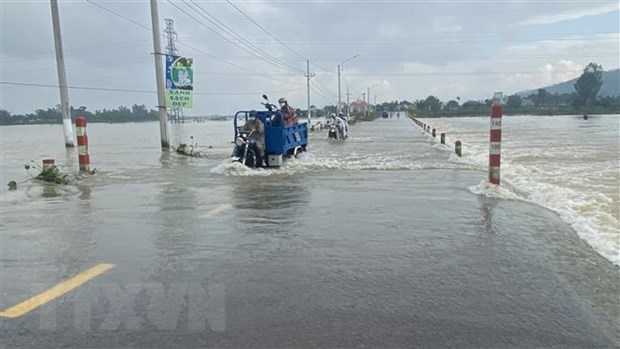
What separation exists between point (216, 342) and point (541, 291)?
2.49 meters

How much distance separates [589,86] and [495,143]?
464ft

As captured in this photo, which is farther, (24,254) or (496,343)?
(24,254)

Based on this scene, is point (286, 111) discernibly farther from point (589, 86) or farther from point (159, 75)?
point (589, 86)

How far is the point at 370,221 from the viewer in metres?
6.53

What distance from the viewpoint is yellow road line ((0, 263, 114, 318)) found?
142 inches

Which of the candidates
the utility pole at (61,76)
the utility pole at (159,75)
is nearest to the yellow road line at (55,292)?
the utility pole at (159,75)

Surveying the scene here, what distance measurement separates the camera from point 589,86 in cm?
13062

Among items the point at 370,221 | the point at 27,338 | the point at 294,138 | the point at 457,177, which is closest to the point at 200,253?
the point at 27,338

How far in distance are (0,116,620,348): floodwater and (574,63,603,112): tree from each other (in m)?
137

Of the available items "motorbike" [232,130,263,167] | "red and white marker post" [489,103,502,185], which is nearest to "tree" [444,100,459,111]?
"motorbike" [232,130,263,167]

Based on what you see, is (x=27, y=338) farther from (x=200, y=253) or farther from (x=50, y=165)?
(x=50, y=165)

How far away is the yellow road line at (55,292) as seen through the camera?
360cm

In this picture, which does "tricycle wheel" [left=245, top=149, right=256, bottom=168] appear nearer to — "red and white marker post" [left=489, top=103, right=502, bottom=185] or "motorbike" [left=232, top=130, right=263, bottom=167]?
"motorbike" [left=232, top=130, right=263, bottom=167]

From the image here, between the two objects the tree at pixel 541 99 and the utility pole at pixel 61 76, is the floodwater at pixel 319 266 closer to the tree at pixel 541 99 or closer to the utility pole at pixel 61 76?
the utility pole at pixel 61 76
